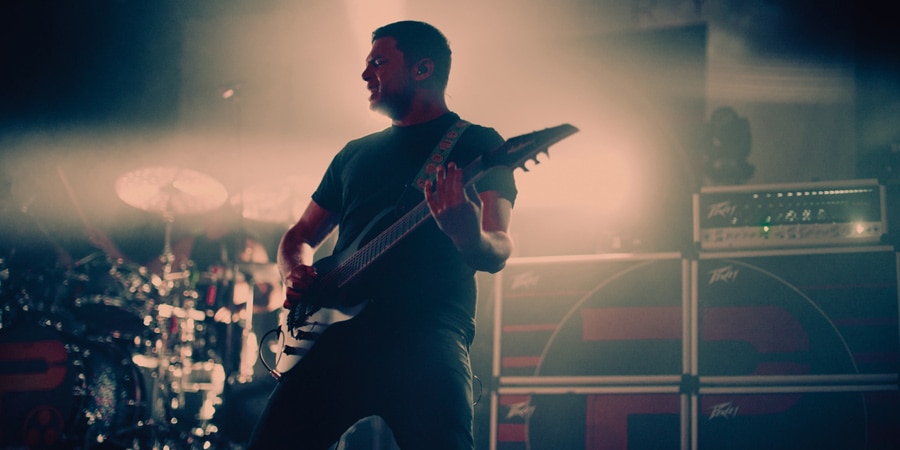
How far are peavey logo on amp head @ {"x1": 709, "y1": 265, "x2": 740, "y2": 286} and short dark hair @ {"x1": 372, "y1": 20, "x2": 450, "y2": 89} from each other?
1.93 metres

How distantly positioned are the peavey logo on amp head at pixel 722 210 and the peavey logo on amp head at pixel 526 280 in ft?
2.99

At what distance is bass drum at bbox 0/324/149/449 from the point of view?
405cm

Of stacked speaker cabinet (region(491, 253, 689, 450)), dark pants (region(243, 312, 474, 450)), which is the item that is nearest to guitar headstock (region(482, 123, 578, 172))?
dark pants (region(243, 312, 474, 450))

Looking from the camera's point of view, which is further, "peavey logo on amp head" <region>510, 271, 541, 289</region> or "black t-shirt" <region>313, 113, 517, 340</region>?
"peavey logo on amp head" <region>510, 271, 541, 289</region>

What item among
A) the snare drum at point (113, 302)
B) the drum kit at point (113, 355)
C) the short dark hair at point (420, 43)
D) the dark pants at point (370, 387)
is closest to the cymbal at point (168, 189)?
the drum kit at point (113, 355)

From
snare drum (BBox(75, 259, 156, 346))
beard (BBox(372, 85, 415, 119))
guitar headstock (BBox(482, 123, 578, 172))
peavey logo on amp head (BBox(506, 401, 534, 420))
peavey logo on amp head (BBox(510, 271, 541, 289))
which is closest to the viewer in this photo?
guitar headstock (BBox(482, 123, 578, 172))

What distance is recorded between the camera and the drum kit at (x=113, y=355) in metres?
4.03

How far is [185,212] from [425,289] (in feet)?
13.4

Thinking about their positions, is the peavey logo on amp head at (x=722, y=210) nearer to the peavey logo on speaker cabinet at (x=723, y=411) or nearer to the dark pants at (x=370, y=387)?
the peavey logo on speaker cabinet at (x=723, y=411)

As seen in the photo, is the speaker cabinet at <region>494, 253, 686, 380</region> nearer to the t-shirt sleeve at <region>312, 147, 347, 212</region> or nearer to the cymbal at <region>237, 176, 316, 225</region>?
the t-shirt sleeve at <region>312, 147, 347, 212</region>

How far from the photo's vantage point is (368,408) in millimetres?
1527

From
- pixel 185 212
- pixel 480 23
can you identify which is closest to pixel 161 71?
pixel 185 212

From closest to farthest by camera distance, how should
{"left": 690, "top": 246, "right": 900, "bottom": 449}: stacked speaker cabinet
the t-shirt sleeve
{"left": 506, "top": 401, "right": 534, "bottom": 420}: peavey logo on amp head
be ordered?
the t-shirt sleeve < {"left": 690, "top": 246, "right": 900, "bottom": 449}: stacked speaker cabinet < {"left": 506, "top": 401, "right": 534, "bottom": 420}: peavey logo on amp head

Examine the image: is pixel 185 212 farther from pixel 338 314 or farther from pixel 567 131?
pixel 567 131
